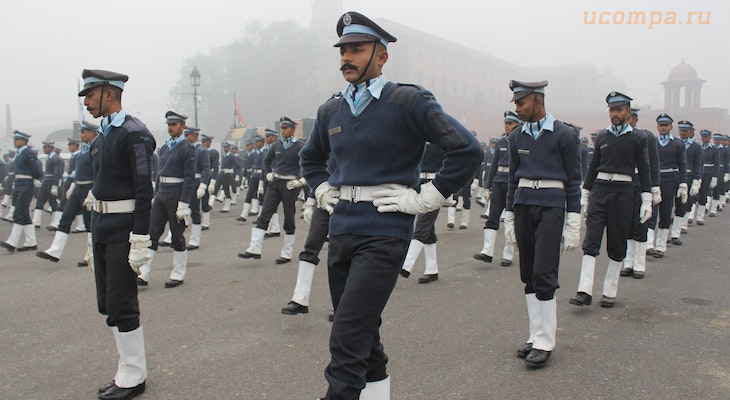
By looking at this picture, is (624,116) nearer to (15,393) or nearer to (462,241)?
(462,241)

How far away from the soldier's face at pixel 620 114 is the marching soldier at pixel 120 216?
15.7 feet

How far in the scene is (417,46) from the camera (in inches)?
2864

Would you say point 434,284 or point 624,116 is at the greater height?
point 624,116

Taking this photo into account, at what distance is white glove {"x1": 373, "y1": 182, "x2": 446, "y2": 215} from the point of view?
2822 millimetres

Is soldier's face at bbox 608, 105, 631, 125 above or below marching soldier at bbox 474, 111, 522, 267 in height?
above

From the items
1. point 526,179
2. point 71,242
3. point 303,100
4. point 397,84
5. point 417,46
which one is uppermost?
point 417,46

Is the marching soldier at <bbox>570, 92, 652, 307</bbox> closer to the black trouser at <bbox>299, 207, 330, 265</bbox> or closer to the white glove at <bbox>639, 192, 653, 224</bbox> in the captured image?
the white glove at <bbox>639, 192, 653, 224</bbox>

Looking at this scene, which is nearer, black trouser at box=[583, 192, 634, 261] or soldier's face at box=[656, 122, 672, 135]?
black trouser at box=[583, 192, 634, 261]

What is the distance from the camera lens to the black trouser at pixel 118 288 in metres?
3.92

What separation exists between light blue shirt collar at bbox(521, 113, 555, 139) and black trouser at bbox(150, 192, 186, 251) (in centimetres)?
460

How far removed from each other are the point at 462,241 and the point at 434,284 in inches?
163

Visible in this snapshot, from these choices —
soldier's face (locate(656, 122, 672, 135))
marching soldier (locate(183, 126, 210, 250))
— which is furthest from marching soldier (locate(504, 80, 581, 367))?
marching soldier (locate(183, 126, 210, 250))

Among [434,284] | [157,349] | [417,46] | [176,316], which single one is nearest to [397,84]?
[157,349]

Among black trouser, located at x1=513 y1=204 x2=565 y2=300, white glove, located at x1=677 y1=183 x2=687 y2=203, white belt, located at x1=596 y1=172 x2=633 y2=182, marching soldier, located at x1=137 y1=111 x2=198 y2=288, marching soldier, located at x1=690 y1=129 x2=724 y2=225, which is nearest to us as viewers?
black trouser, located at x1=513 y1=204 x2=565 y2=300
